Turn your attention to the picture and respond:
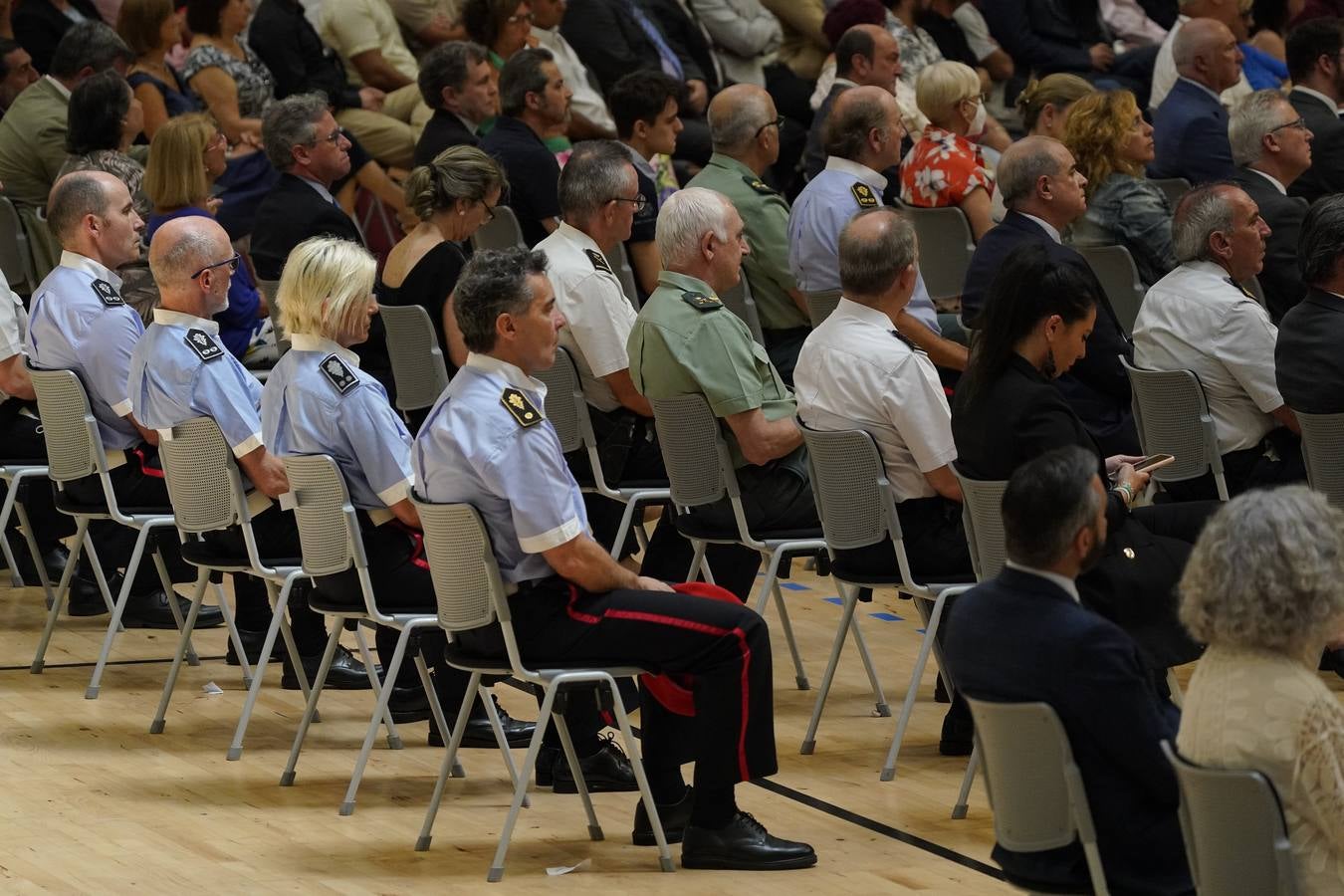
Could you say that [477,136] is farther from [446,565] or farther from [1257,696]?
[1257,696]

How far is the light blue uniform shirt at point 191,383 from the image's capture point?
522cm

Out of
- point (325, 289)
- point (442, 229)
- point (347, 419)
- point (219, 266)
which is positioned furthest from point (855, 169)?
point (347, 419)

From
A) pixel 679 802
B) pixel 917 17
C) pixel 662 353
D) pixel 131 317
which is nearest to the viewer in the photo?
pixel 679 802

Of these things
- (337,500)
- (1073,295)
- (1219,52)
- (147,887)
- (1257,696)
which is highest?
(1219,52)

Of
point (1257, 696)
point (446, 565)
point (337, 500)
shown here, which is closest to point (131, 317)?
point (337, 500)

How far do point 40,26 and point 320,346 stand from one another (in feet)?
15.8

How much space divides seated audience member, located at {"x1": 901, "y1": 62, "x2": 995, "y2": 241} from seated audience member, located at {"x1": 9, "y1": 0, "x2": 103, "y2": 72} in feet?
12.5

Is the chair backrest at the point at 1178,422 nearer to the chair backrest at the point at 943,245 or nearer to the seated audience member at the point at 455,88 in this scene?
the chair backrest at the point at 943,245

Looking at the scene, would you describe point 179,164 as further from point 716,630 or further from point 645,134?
point 716,630

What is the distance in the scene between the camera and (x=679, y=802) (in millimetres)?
4488

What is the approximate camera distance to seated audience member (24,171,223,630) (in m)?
5.73

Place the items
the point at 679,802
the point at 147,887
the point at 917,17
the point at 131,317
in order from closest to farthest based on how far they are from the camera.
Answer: the point at 147,887 → the point at 679,802 → the point at 131,317 → the point at 917,17

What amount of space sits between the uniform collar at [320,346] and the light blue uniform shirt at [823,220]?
2.16 metres

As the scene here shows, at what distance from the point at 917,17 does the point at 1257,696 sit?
292 inches
